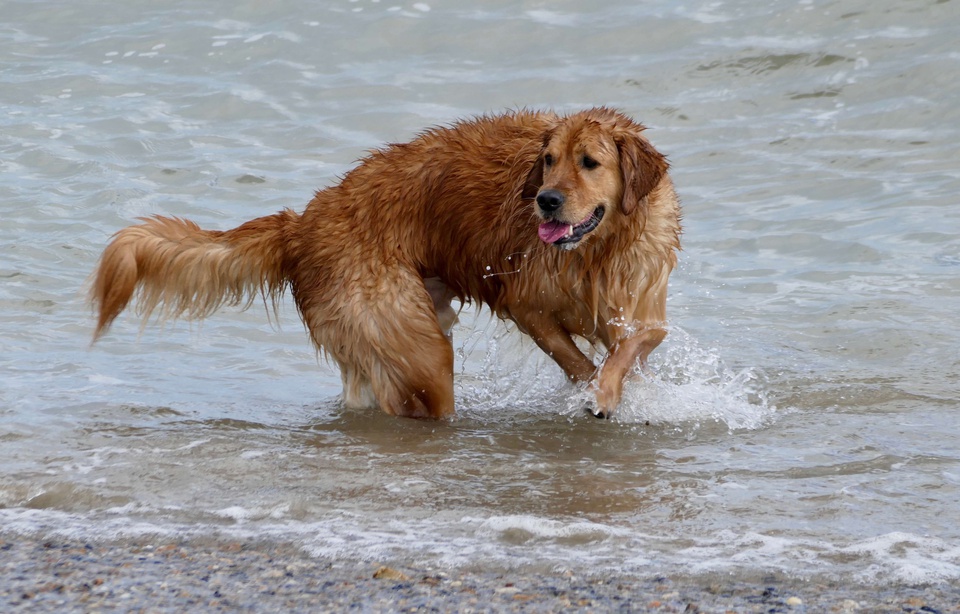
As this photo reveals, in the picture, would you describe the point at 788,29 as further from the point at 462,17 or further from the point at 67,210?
the point at 67,210

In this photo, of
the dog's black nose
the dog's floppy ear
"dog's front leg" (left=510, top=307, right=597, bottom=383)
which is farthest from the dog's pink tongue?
"dog's front leg" (left=510, top=307, right=597, bottom=383)

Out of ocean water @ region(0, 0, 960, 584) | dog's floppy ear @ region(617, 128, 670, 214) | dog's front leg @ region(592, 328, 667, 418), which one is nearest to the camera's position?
ocean water @ region(0, 0, 960, 584)

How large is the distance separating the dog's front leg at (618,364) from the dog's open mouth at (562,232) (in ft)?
2.29

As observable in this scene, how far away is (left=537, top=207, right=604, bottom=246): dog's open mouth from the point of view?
5840mm

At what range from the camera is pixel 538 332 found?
6.38 meters

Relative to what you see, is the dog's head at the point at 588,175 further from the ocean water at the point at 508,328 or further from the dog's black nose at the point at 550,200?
the ocean water at the point at 508,328

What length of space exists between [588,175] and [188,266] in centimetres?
212

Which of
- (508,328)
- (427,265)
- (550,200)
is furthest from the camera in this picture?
(508,328)

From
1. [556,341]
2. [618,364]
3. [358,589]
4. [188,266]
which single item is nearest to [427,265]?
[556,341]

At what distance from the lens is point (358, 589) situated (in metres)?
3.88

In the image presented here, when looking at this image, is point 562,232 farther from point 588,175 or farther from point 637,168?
point 637,168

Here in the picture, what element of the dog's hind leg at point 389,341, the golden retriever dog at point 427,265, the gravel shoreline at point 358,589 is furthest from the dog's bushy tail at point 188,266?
the gravel shoreline at point 358,589

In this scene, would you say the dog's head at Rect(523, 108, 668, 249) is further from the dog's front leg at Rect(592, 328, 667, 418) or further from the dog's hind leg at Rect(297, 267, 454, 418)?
the dog's hind leg at Rect(297, 267, 454, 418)

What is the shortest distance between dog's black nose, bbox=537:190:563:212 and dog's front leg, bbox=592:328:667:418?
91 cm
